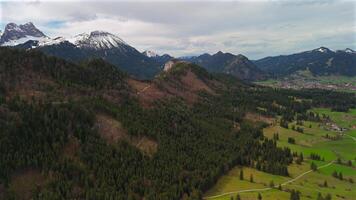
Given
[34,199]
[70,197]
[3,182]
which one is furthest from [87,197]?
[3,182]

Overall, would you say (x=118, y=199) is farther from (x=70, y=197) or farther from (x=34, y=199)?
(x=34, y=199)

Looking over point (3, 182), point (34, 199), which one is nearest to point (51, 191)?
point (34, 199)

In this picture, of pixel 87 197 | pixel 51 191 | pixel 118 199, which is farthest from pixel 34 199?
pixel 118 199

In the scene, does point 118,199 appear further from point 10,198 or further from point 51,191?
point 10,198

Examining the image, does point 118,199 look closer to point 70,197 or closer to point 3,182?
point 70,197

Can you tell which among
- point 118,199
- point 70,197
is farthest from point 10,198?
point 118,199

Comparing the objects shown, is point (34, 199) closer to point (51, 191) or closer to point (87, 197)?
point (51, 191)
